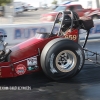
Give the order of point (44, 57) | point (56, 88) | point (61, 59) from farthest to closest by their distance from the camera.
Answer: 1. point (61, 59)
2. point (44, 57)
3. point (56, 88)

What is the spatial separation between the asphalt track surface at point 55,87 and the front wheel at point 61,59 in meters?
0.18

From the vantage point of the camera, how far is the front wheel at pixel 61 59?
5059 millimetres

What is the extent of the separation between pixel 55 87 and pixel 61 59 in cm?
70

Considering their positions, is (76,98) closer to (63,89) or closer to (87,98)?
(87,98)

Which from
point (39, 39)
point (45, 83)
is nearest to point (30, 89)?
point (45, 83)

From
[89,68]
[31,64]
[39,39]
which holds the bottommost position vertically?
[89,68]

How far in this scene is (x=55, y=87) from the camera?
4879 millimetres

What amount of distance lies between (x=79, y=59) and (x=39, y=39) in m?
0.90

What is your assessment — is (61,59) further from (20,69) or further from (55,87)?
(20,69)

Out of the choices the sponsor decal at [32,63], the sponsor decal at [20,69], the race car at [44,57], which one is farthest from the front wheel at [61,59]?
the sponsor decal at [20,69]

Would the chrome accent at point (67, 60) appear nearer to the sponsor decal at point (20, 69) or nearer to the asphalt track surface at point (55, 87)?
the asphalt track surface at point (55, 87)

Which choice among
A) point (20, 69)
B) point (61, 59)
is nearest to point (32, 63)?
point (20, 69)

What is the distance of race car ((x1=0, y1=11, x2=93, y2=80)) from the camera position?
5023 millimetres

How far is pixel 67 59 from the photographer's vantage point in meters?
5.38
